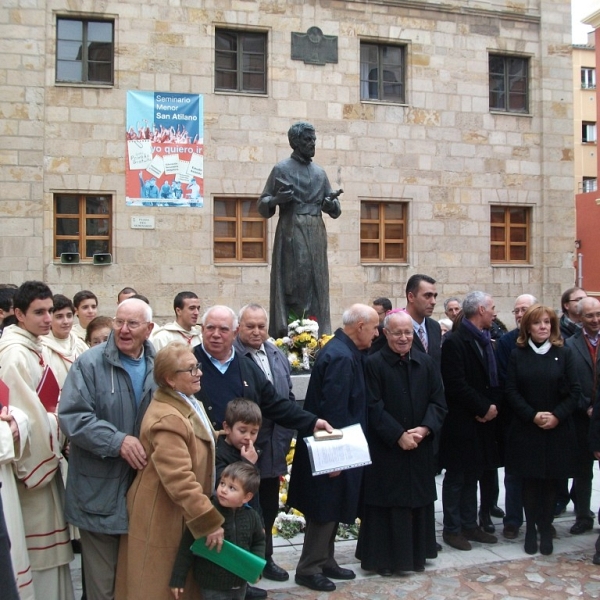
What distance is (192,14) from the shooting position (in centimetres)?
1488

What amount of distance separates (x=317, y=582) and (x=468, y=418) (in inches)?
74.3

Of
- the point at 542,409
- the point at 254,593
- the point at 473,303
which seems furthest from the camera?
the point at 473,303

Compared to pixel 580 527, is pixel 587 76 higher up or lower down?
higher up

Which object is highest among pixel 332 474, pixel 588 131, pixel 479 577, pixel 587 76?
pixel 587 76

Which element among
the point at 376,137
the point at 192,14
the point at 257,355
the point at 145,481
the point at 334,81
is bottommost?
the point at 145,481

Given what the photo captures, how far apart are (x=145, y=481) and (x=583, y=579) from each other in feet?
10.8

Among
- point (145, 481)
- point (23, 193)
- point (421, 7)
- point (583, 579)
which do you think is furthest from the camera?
point (421, 7)

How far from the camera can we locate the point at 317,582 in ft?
16.2

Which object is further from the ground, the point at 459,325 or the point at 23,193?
the point at 23,193

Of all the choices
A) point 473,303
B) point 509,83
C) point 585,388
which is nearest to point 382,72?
point 509,83

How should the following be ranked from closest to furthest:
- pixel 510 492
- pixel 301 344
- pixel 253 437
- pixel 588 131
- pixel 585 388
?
pixel 253 437 → pixel 510 492 → pixel 585 388 → pixel 301 344 → pixel 588 131

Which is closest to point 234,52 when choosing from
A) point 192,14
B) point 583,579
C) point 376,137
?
point 192,14

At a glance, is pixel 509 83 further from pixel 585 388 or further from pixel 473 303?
pixel 473 303

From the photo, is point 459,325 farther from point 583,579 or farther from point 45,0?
point 45,0
